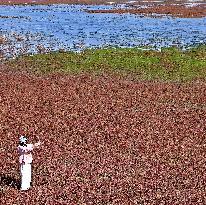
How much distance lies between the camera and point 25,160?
17.5 metres

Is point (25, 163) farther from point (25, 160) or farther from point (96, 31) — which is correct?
point (96, 31)

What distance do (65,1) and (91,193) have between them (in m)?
117

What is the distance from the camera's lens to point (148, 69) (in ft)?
125

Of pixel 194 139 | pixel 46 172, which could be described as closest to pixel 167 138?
pixel 194 139

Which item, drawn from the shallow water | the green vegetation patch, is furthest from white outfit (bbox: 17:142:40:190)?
the shallow water

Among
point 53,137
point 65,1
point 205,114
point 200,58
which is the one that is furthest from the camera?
point 65,1

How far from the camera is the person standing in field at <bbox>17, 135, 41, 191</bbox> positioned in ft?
57.3

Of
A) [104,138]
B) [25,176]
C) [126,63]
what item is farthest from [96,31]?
[25,176]

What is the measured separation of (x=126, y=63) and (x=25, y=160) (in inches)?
910

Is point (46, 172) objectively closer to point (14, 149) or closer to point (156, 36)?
point (14, 149)

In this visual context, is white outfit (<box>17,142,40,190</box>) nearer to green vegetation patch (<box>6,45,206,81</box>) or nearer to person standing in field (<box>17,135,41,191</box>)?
person standing in field (<box>17,135,41,191</box>)

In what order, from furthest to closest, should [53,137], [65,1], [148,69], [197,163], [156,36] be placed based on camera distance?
[65,1]
[156,36]
[148,69]
[53,137]
[197,163]

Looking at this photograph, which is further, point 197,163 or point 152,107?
point 152,107

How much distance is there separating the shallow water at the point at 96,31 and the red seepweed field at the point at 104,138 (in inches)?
559
